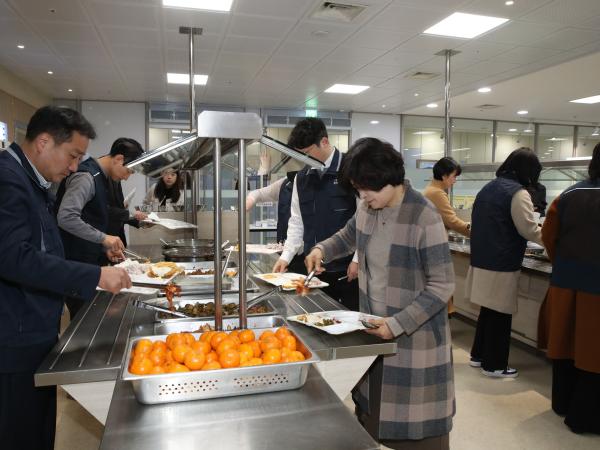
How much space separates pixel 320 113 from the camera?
28.2ft

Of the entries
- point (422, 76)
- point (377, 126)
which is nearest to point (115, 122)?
point (377, 126)

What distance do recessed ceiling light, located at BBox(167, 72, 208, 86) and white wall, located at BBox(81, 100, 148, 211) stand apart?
183 cm

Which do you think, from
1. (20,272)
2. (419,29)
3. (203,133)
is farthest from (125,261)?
(419,29)

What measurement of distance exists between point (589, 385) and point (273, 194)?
7.15 feet

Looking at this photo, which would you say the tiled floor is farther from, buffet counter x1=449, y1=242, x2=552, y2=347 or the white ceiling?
the white ceiling

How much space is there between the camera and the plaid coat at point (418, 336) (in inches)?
56.3

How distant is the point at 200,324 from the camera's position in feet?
4.62

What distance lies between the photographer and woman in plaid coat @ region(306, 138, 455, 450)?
1421mm

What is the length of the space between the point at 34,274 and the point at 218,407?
0.62 m

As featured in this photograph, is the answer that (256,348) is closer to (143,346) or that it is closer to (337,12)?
(143,346)

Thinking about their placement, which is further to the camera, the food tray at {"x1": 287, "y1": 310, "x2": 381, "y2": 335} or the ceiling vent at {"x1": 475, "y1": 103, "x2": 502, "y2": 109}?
the ceiling vent at {"x1": 475, "y1": 103, "x2": 502, "y2": 109}

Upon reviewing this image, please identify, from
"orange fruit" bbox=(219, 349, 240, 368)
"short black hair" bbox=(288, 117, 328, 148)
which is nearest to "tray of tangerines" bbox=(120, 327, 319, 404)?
"orange fruit" bbox=(219, 349, 240, 368)

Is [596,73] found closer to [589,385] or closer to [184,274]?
[589,385]

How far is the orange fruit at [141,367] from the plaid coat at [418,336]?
77cm
